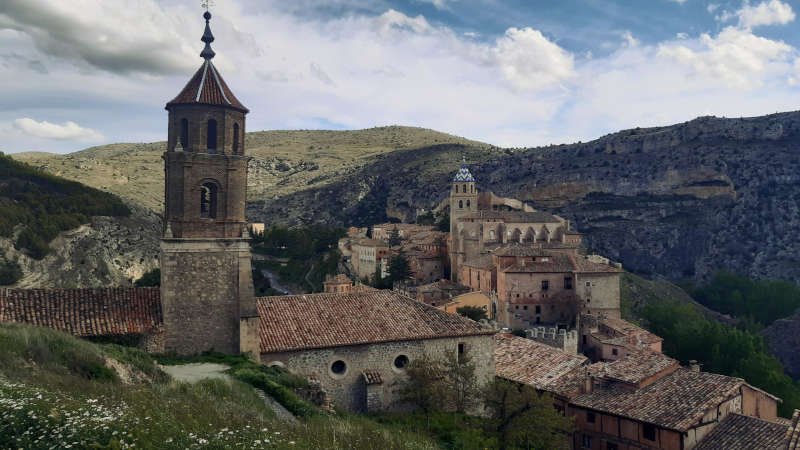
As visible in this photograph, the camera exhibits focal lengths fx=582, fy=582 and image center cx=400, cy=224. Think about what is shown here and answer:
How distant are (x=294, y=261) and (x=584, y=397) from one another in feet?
183

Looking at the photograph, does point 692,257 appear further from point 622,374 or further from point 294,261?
point 622,374

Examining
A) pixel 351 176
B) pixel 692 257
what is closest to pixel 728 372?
pixel 692 257

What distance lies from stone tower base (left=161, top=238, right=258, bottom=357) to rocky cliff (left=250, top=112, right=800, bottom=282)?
282 feet

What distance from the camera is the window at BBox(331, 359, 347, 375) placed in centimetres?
1997

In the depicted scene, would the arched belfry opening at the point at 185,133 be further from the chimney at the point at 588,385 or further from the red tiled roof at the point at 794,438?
the chimney at the point at 588,385

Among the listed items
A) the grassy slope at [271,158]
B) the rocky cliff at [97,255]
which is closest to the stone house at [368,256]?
the rocky cliff at [97,255]

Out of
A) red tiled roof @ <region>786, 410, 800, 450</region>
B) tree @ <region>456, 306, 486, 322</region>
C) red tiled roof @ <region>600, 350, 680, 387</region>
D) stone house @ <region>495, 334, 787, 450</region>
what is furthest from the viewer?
tree @ <region>456, 306, 486, 322</region>

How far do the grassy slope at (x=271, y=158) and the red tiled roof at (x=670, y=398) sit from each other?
82.8 metres

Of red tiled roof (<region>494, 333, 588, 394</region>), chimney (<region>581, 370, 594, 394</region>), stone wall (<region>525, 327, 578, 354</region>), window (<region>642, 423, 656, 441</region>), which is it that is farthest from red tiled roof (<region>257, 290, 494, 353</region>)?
stone wall (<region>525, 327, 578, 354</region>)

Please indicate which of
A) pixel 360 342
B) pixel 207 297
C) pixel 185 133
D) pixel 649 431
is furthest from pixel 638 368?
pixel 185 133

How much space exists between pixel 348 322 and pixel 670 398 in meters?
12.9

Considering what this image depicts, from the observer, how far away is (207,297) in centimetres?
1861

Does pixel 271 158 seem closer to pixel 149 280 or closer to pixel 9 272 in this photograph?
pixel 149 280

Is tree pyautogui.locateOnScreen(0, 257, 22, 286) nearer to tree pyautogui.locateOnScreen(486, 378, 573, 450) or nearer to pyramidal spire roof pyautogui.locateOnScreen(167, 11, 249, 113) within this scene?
pyramidal spire roof pyautogui.locateOnScreen(167, 11, 249, 113)
